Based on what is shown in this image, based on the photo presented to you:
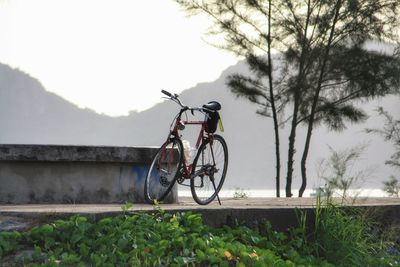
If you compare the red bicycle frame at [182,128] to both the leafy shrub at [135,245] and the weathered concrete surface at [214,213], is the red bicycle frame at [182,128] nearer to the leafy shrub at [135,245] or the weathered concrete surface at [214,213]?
the weathered concrete surface at [214,213]

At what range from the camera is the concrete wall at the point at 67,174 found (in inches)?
354

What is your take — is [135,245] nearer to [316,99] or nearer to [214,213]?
[214,213]

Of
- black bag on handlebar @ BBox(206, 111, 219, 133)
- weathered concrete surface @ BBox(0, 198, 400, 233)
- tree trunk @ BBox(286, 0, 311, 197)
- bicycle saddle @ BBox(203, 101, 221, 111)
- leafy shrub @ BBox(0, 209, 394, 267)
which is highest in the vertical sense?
tree trunk @ BBox(286, 0, 311, 197)

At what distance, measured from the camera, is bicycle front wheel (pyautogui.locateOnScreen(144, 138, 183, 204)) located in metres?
8.00

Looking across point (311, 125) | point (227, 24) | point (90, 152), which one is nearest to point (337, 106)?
point (311, 125)

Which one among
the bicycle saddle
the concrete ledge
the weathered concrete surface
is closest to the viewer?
the weathered concrete surface

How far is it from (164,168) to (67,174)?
153 cm

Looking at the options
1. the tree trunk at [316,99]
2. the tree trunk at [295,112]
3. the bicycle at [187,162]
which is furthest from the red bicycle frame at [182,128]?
the tree trunk at [316,99]

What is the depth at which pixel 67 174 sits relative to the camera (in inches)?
359

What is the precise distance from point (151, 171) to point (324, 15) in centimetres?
1314

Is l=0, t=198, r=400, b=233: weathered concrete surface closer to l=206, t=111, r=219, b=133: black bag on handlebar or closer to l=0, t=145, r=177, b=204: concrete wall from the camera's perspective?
l=206, t=111, r=219, b=133: black bag on handlebar

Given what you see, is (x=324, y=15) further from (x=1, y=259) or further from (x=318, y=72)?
(x=1, y=259)

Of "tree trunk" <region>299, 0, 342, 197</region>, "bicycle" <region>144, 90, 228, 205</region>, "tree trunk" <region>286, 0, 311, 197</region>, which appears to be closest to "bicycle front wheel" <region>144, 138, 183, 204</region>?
"bicycle" <region>144, 90, 228, 205</region>

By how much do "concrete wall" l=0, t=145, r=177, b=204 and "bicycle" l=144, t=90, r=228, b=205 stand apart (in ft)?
2.71
